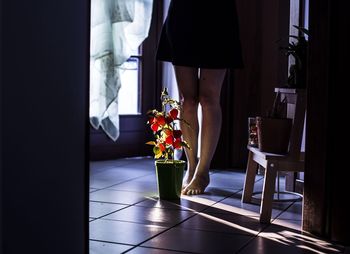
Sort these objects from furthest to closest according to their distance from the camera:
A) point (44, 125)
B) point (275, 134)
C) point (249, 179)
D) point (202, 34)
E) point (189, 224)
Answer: point (202, 34) → point (249, 179) → point (275, 134) → point (189, 224) → point (44, 125)

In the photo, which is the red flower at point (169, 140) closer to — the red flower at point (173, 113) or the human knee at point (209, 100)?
the red flower at point (173, 113)

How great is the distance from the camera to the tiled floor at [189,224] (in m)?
1.71

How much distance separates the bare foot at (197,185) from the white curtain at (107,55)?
2.76 ft

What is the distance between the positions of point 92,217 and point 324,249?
2.61ft

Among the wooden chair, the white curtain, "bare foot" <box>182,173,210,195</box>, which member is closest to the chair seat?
the wooden chair

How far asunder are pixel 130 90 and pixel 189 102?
125cm

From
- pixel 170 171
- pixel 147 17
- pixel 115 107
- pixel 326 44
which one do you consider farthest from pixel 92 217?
pixel 147 17

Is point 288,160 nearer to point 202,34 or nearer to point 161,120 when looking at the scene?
point 161,120

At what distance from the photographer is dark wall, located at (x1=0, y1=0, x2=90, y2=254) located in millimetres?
1014

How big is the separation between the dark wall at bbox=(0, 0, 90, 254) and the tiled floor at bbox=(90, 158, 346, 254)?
511mm

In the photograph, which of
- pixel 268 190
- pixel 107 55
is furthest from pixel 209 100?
pixel 107 55

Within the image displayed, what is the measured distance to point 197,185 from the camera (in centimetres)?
256

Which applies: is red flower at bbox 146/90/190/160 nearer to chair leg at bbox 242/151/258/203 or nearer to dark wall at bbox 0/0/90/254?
chair leg at bbox 242/151/258/203

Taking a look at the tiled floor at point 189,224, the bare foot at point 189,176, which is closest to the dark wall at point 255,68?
the tiled floor at point 189,224
